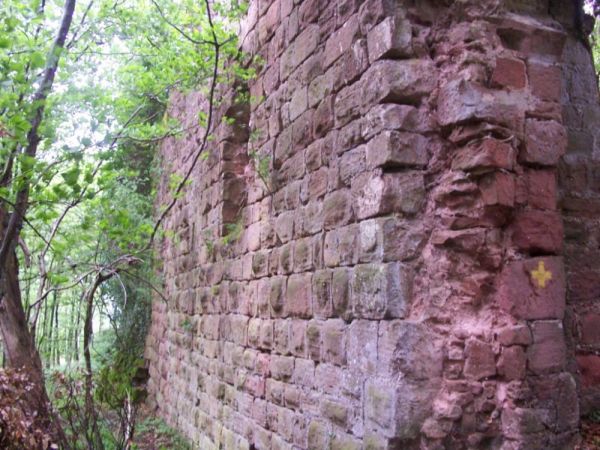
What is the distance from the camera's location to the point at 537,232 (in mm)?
2838

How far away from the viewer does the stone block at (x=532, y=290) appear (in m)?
2.74

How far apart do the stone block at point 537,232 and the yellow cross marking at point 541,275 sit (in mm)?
89

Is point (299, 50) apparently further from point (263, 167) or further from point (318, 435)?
point (318, 435)

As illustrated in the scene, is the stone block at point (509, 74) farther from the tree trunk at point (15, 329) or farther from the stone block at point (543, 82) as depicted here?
the tree trunk at point (15, 329)

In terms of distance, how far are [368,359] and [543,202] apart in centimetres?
120

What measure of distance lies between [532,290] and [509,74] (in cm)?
111

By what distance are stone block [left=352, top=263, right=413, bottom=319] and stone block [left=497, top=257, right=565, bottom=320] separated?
0.45 m

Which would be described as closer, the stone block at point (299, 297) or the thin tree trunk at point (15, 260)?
the stone block at point (299, 297)

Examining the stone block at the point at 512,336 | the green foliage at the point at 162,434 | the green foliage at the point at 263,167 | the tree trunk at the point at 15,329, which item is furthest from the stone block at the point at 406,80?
the green foliage at the point at 162,434

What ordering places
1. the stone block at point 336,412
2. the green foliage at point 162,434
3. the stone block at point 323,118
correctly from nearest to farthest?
the stone block at point 336,412 → the stone block at point 323,118 → the green foliage at point 162,434

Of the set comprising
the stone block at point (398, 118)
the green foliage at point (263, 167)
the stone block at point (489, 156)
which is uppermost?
the green foliage at point (263, 167)

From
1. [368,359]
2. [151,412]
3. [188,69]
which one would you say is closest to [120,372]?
[151,412]

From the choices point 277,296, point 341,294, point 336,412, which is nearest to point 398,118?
point 341,294

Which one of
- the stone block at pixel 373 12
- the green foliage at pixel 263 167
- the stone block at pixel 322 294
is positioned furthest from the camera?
the green foliage at pixel 263 167
